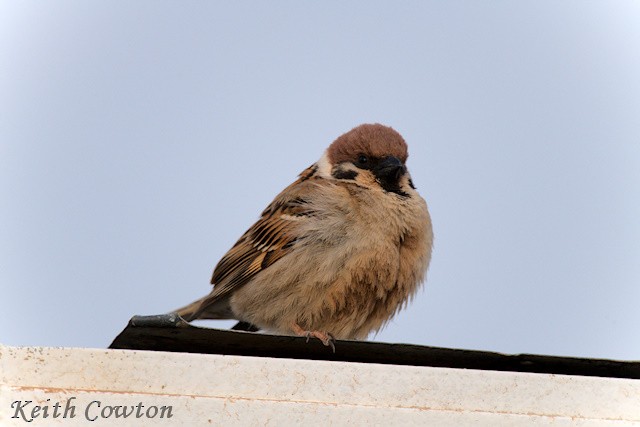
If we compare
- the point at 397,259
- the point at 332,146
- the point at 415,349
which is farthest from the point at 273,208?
the point at 415,349

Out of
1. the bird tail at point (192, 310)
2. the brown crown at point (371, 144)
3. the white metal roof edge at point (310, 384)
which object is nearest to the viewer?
the white metal roof edge at point (310, 384)

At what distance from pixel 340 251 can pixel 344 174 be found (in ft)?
2.31

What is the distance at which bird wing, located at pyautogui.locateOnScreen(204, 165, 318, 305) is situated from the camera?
458cm

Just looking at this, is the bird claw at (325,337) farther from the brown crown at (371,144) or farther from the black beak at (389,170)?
the brown crown at (371,144)

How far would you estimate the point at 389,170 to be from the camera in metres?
4.70

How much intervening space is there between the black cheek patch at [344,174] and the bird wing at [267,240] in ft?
0.41

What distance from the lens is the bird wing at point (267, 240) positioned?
458cm

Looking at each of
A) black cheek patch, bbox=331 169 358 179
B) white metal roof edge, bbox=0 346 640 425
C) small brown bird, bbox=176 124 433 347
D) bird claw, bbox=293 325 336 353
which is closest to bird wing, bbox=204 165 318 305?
small brown bird, bbox=176 124 433 347

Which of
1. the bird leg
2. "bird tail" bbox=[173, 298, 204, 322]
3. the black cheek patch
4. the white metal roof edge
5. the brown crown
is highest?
the brown crown

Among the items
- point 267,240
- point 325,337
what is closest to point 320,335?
point 325,337

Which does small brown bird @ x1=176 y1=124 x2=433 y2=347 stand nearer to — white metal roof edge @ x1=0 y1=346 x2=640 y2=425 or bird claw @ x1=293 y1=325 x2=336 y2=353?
bird claw @ x1=293 y1=325 x2=336 y2=353

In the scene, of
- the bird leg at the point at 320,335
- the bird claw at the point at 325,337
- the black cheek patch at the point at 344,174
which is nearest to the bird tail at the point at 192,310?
the bird leg at the point at 320,335

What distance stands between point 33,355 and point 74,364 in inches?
4.2

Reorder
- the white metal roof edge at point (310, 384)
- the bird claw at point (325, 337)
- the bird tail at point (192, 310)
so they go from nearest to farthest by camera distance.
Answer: the white metal roof edge at point (310, 384)
the bird claw at point (325, 337)
the bird tail at point (192, 310)
